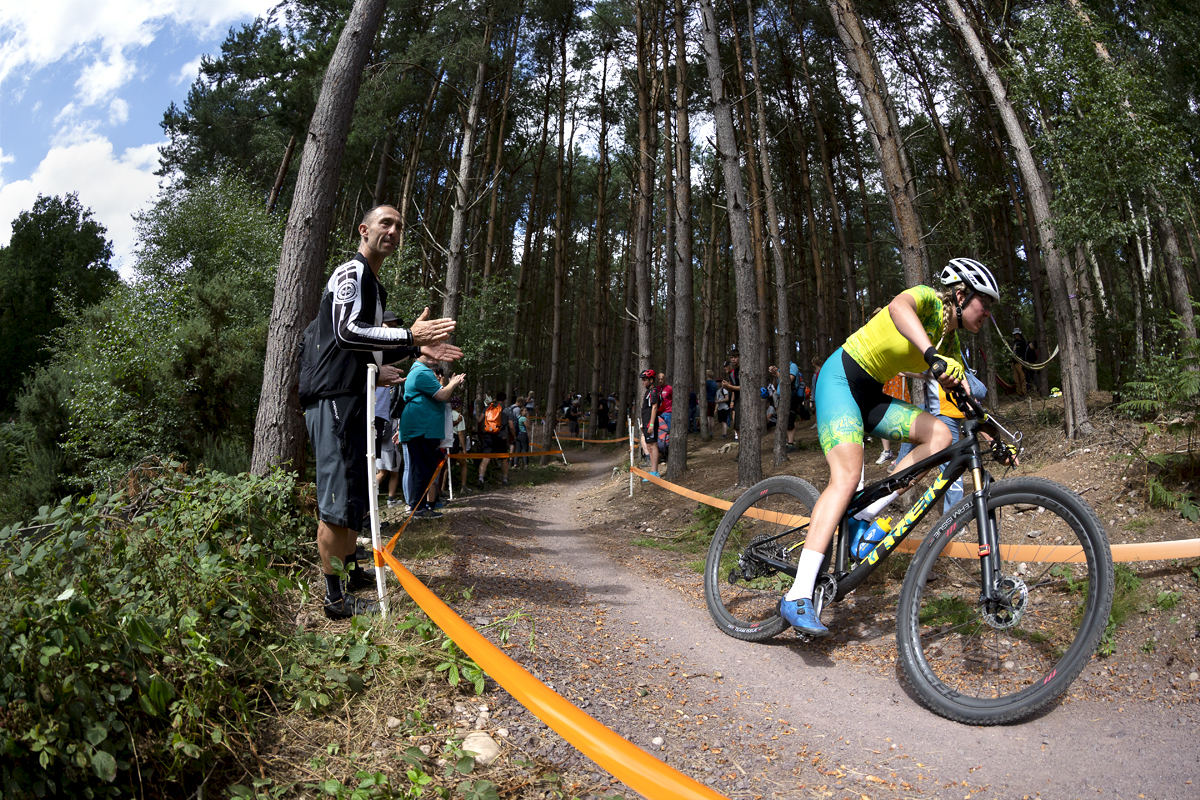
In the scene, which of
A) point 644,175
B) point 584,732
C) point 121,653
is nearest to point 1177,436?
point 584,732

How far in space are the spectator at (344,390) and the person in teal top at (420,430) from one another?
4.38m

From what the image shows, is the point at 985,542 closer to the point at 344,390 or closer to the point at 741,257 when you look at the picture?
the point at 344,390

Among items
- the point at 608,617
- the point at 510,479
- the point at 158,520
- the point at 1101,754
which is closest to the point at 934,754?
the point at 1101,754

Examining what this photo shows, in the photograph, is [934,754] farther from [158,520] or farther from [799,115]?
[799,115]

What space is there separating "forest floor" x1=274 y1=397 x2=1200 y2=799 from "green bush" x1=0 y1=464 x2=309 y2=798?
1.21 feet

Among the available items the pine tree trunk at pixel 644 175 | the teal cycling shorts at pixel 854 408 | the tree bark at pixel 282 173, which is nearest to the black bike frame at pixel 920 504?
the teal cycling shorts at pixel 854 408

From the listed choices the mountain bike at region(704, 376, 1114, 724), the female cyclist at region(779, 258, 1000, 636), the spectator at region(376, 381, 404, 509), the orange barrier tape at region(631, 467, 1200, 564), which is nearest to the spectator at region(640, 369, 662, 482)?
the spectator at region(376, 381, 404, 509)

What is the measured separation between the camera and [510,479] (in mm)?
16688

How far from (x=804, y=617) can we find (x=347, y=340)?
2728 millimetres

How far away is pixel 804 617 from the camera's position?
130 inches

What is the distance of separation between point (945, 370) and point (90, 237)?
5496 cm

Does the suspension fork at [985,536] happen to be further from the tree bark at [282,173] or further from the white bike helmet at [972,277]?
the tree bark at [282,173]

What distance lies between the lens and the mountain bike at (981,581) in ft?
8.61

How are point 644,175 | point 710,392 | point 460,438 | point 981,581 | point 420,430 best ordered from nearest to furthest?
1. point 981,581
2. point 420,430
3. point 460,438
4. point 644,175
5. point 710,392
